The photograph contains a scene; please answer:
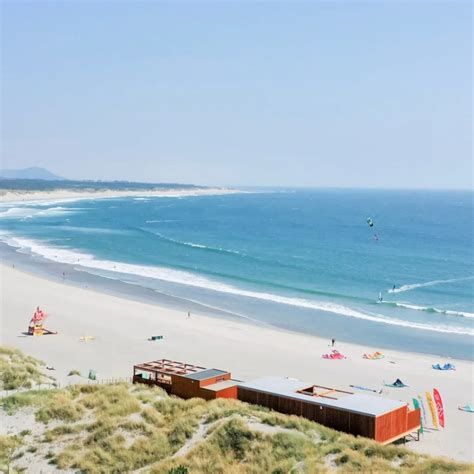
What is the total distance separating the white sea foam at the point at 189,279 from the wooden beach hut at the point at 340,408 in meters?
22.2

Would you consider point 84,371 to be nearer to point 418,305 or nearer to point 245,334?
point 245,334

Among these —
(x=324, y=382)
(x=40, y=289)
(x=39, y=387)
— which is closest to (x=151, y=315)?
(x=40, y=289)

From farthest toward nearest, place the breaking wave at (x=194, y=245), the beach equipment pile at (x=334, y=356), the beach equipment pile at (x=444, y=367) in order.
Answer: the breaking wave at (x=194, y=245) < the beach equipment pile at (x=334, y=356) < the beach equipment pile at (x=444, y=367)

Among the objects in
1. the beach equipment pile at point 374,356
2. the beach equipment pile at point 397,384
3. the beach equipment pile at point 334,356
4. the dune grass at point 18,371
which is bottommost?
the beach equipment pile at point 397,384

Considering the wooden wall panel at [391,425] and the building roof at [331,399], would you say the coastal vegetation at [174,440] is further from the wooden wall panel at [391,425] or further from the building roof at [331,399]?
the wooden wall panel at [391,425]

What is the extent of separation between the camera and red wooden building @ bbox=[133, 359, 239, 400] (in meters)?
22.0

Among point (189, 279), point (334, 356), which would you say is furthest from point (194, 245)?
point (334, 356)

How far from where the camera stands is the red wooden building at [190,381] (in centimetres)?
2203

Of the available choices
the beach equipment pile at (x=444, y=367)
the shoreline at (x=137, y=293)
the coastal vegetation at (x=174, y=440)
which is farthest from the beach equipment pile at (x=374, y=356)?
the coastal vegetation at (x=174, y=440)

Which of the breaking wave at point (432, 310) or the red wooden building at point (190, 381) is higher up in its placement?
the red wooden building at point (190, 381)

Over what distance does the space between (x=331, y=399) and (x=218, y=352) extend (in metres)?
14.3

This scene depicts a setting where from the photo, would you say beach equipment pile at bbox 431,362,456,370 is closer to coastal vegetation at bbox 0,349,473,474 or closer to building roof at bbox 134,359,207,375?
building roof at bbox 134,359,207,375

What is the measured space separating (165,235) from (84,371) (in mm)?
67626

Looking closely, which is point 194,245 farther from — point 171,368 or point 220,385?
point 220,385
